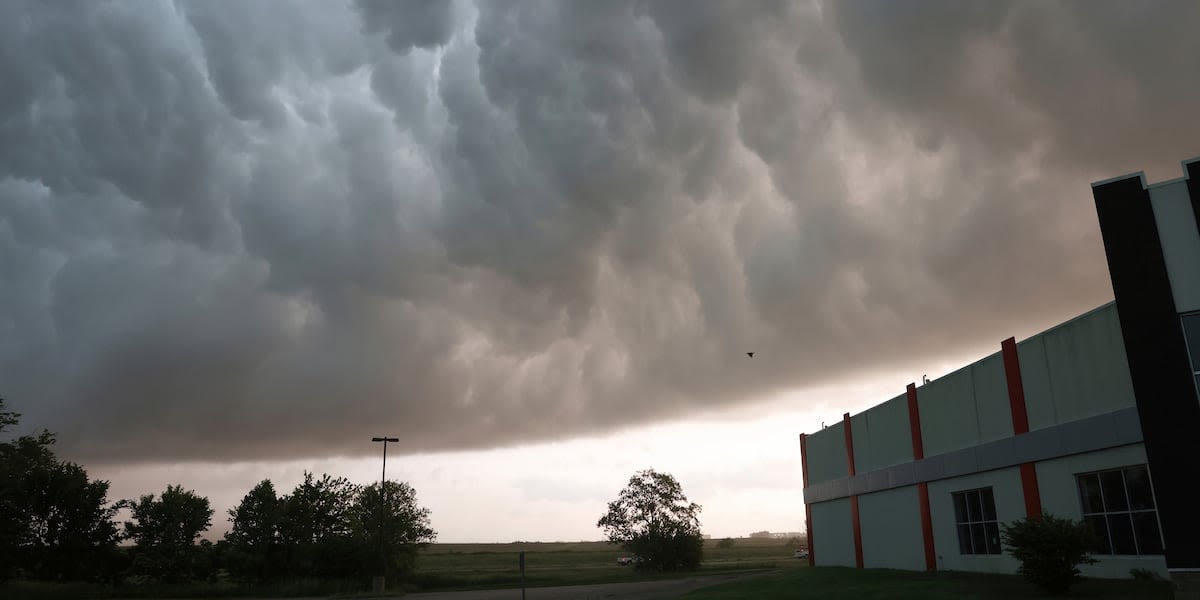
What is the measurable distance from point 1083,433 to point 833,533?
26878 mm

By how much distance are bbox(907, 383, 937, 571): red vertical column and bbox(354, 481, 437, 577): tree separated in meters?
38.8

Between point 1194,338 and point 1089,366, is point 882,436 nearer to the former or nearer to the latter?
point 1089,366

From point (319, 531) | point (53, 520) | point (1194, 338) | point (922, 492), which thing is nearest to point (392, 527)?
point (319, 531)

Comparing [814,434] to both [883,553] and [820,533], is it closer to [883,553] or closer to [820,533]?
[820,533]

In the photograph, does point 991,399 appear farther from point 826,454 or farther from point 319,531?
point 319,531

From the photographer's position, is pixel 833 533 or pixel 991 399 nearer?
pixel 991 399

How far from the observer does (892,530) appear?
41.9m

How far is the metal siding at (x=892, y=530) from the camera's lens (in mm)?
39312

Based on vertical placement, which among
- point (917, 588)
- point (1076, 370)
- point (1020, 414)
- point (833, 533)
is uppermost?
point (1076, 370)

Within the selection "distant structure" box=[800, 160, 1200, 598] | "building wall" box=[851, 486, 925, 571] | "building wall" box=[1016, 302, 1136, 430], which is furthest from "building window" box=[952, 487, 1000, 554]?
"building wall" box=[1016, 302, 1136, 430]

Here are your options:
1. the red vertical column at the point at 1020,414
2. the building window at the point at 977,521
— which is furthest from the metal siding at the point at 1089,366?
the building window at the point at 977,521

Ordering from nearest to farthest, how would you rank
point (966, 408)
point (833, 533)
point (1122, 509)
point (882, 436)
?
point (1122, 509) → point (966, 408) → point (882, 436) → point (833, 533)

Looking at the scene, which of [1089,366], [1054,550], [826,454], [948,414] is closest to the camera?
[1054,550]

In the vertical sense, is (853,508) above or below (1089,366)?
below
